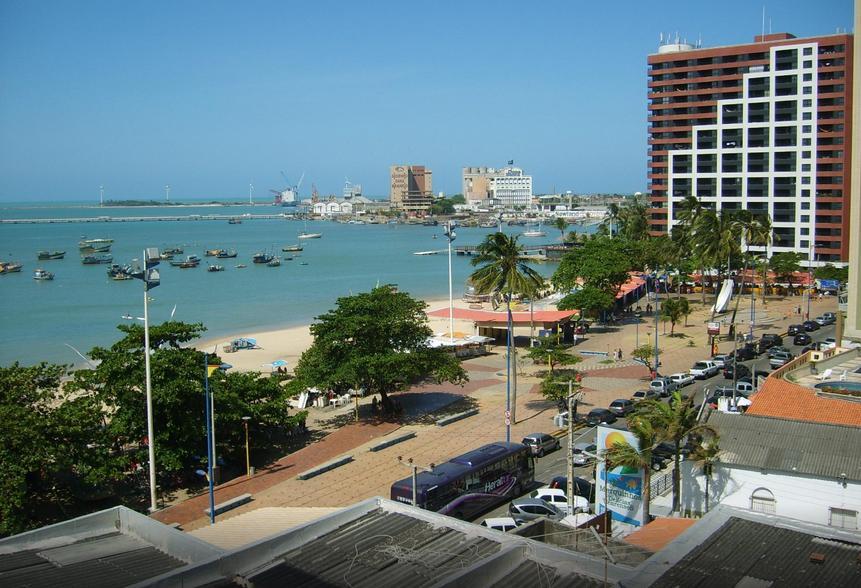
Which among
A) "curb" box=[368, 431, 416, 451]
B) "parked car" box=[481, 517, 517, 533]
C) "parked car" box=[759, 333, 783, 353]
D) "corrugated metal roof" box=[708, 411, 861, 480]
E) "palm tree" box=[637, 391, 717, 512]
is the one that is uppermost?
"palm tree" box=[637, 391, 717, 512]

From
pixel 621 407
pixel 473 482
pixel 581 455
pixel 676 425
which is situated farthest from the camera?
pixel 621 407

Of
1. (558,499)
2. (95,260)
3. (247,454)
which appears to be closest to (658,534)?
(558,499)

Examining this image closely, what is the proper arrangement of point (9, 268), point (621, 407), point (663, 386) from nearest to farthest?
point (621, 407) → point (663, 386) → point (9, 268)

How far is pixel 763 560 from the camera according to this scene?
36.0 feet

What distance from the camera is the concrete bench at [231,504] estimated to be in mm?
21467

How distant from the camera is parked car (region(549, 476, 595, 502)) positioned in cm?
2138

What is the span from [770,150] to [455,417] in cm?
5690

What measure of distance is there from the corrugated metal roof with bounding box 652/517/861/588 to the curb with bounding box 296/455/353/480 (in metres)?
14.5

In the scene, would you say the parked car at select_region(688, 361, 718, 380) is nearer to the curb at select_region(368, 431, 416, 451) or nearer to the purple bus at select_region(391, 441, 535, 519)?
the curb at select_region(368, 431, 416, 451)

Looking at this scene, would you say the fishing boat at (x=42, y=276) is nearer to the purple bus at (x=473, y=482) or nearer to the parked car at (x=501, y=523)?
the purple bus at (x=473, y=482)

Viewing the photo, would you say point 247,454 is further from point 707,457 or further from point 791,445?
point 791,445

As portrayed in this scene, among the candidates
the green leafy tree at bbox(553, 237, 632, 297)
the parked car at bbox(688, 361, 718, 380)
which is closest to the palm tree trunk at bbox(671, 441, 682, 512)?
the parked car at bbox(688, 361, 718, 380)

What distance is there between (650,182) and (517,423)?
6188 centimetres

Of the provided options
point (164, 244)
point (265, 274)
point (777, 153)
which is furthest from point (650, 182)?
point (164, 244)
